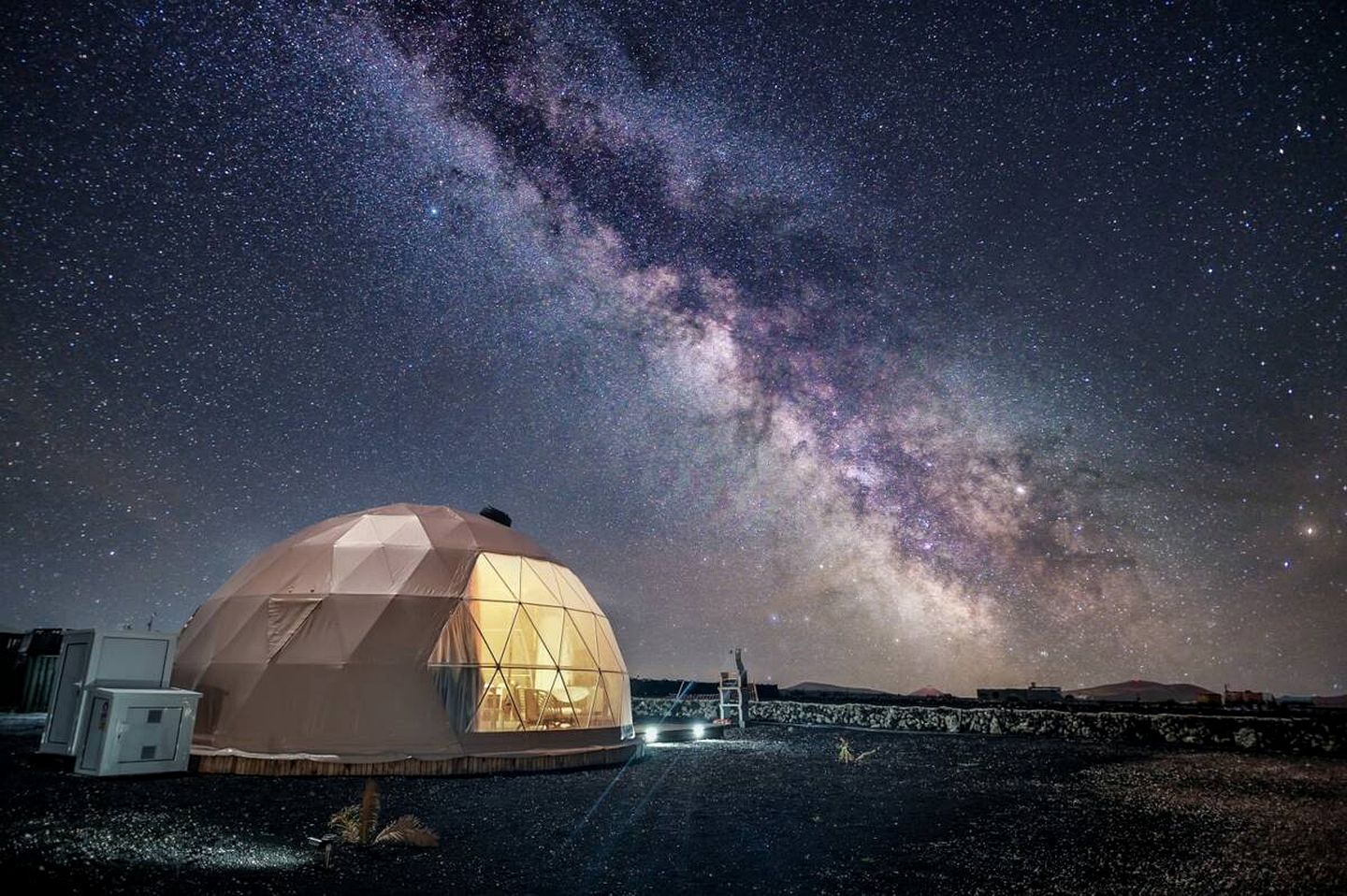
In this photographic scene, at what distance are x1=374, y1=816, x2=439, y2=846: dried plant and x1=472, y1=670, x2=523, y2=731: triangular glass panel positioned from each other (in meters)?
6.34

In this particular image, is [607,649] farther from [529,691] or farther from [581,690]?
[529,691]

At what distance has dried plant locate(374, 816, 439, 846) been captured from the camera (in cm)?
666

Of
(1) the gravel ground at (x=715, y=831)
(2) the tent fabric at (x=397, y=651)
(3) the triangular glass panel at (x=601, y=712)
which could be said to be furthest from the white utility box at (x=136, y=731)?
(3) the triangular glass panel at (x=601, y=712)

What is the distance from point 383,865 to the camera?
5.99 meters

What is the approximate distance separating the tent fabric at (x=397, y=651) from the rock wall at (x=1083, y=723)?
12.9 m

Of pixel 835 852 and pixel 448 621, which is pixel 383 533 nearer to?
pixel 448 621

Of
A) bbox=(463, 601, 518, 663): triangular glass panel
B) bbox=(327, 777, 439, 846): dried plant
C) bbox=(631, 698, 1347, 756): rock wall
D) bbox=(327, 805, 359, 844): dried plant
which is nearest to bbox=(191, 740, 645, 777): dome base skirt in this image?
bbox=(463, 601, 518, 663): triangular glass panel

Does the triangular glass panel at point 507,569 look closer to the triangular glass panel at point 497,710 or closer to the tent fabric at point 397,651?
the tent fabric at point 397,651

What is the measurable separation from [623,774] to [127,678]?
327 inches

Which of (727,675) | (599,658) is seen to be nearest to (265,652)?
(599,658)

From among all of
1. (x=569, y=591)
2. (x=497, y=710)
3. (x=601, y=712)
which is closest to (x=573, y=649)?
(x=601, y=712)

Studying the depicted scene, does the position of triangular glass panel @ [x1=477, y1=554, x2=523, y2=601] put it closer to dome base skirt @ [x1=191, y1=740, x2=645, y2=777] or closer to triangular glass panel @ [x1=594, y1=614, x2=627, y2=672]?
triangular glass panel @ [x1=594, y1=614, x2=627, y2=672]

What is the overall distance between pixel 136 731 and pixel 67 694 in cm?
180

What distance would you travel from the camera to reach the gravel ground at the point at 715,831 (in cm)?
551
